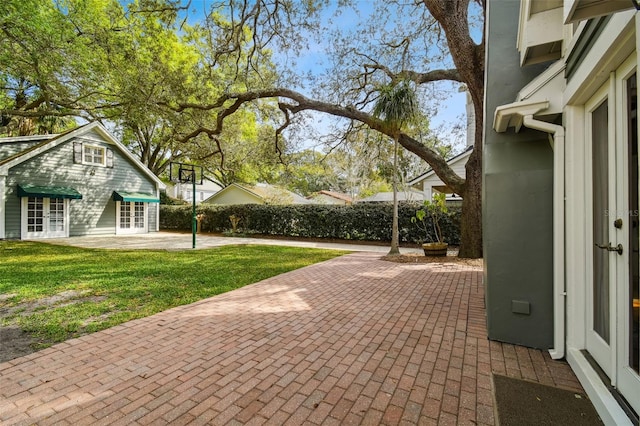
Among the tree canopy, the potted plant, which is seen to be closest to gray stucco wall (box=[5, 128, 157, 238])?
the tree canopy

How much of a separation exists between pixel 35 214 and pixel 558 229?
18237mm

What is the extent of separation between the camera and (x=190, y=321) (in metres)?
3.92

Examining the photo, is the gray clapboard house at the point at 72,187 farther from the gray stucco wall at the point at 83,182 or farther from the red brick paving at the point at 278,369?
the red brick paving at the point at 278,369

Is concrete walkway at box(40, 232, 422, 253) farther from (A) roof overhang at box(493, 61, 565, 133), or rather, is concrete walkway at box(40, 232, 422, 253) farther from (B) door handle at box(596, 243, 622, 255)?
(B) door handle at box(596, 243, 622, 255)

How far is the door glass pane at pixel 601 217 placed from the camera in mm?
2391

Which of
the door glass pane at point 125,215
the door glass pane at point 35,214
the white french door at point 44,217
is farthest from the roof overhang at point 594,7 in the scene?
the door glass pane at point 125,215

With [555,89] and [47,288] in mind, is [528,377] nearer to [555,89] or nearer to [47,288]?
[555,89]

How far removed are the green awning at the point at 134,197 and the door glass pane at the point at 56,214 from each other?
2.29 m

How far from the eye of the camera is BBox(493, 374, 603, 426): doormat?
206 centimetres

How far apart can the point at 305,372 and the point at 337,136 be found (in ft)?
37.0

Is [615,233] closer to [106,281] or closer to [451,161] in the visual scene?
[106,281]

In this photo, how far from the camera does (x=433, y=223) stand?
38.4 feet

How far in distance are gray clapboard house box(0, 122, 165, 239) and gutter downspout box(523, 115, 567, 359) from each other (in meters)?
17.3

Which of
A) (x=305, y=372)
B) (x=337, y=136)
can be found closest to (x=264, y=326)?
(x=305, y=372)
